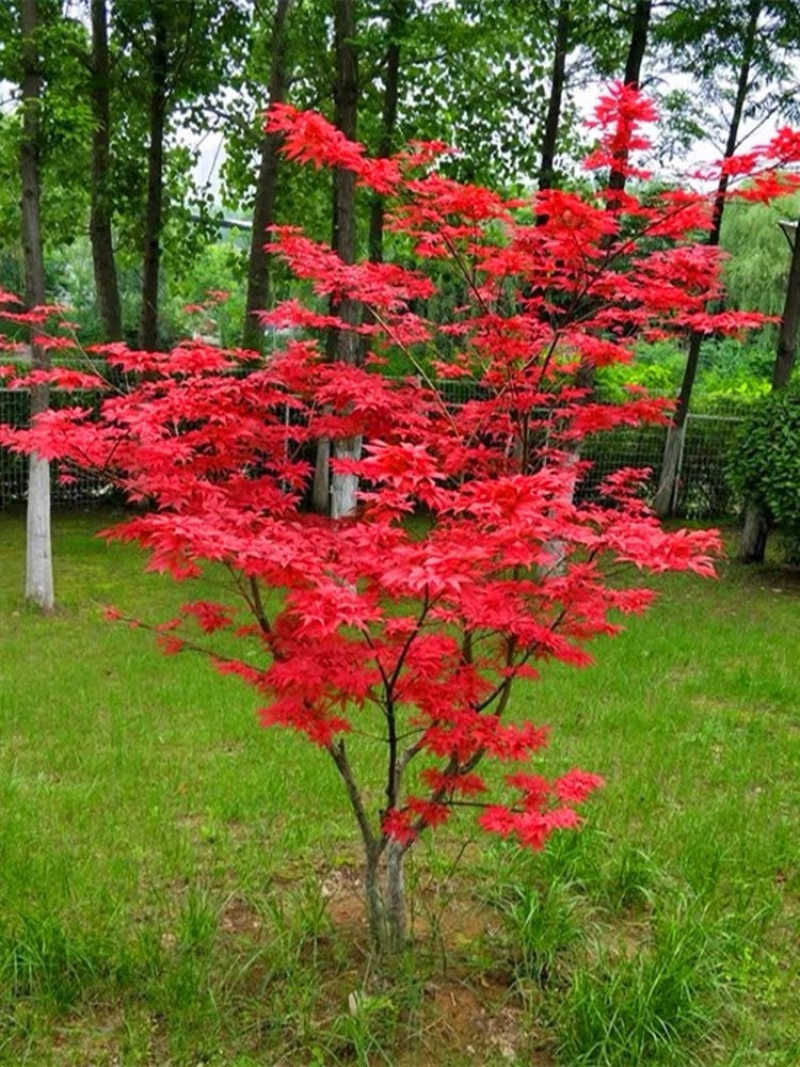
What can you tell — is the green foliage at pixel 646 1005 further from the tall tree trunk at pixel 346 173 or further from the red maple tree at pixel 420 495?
the tall tree trunk at pixel 346 173

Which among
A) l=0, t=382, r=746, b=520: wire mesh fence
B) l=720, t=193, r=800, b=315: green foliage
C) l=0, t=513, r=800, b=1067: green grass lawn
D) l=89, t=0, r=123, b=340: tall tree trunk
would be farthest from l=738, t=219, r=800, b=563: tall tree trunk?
l=720, t=193, r=800, b=315: green foliage

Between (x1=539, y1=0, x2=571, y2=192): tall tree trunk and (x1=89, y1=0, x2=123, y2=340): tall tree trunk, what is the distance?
3555 millimetres

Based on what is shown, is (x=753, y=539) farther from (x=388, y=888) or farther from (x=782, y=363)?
(x=388, y=888)

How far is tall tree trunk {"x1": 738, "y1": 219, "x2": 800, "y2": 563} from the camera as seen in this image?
6895 millimetres

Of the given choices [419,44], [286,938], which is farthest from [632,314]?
[419,44]

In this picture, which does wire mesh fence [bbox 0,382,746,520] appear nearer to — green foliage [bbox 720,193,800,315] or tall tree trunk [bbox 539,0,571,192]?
tall tree trunk [bbox 539,0,571,192]

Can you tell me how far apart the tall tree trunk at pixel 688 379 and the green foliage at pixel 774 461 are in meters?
0.70

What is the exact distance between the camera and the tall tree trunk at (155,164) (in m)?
7.44

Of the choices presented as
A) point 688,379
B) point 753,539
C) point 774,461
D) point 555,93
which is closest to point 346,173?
point 555,93

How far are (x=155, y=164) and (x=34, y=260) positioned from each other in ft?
9.09

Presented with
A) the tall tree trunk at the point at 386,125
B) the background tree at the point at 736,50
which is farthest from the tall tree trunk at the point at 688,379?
the tall tree trunk at the point at 386,125

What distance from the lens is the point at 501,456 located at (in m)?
2.81

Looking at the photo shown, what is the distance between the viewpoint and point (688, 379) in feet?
27.4

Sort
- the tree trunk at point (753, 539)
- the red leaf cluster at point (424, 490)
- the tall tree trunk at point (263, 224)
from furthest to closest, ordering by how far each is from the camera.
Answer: the tall tree trunk at point (263, 224), the tree trunk at point (753, 539), the red leaf cluster at point (424, 490)
